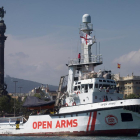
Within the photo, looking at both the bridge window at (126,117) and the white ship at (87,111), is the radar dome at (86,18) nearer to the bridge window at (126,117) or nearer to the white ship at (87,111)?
the white ship at (87,111)

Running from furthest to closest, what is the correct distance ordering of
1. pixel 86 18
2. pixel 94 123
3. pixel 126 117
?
pixel 86 18 < pixel 94 123 < pixel 126 117

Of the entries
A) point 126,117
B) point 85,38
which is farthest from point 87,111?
point 85,38

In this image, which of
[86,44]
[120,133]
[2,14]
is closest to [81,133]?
[120,133]

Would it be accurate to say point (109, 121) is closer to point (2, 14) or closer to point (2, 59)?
point (2, 59)

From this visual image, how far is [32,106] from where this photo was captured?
38.2 metres

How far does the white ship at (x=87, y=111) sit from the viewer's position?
32.0 metres

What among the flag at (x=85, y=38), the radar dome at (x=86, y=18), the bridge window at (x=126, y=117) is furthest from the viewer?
the radar dome at (x=86, y=18)

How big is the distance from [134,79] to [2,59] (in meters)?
37.7

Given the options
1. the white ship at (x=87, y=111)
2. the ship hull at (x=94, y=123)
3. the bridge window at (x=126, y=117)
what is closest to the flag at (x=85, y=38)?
the white ship at (x=87, y=111)

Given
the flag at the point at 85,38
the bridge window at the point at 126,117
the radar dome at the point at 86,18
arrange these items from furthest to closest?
the radar dome at the point at 86,18, the flag at the point at 85,38, the bridge window at the point at 126,117

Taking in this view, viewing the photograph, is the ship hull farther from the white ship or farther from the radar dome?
the radar dome

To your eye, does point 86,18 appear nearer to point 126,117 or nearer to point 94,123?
point 94,123

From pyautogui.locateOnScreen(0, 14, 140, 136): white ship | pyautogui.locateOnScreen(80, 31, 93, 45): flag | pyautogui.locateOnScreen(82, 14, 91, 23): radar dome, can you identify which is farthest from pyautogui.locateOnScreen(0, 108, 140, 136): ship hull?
pyautogui.locateOnScreen(82, 14, 91, 23): radar dome

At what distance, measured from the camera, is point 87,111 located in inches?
1280
